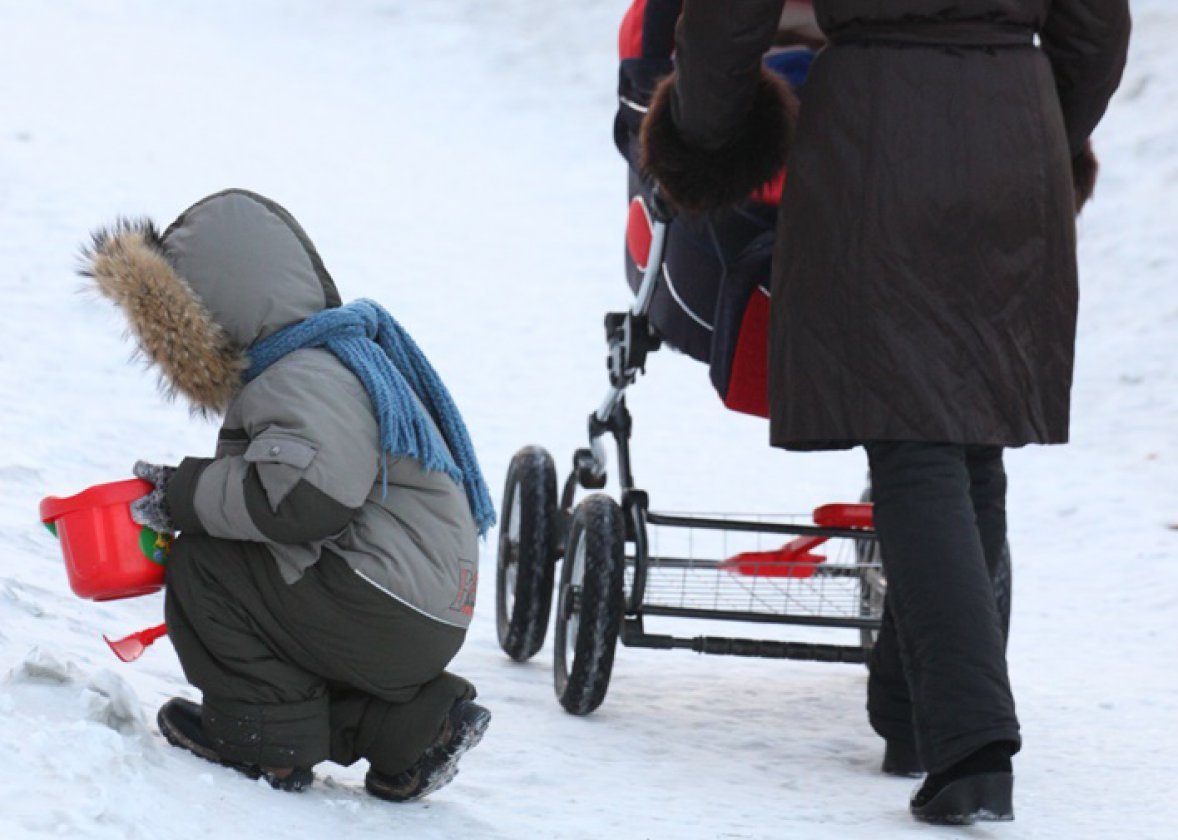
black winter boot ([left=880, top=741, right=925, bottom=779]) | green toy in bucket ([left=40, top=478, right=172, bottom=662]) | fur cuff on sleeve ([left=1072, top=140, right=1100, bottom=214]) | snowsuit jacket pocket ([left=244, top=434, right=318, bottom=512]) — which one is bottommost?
→ black winter boot ([left=880, top=741, right=925, bottom=779])

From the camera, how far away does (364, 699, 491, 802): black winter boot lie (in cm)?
292

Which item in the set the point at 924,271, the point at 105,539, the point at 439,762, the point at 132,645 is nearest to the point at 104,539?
the point at 105,539

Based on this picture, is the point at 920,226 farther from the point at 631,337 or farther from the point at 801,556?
the point at 801,556

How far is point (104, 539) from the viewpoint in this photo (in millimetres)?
2768

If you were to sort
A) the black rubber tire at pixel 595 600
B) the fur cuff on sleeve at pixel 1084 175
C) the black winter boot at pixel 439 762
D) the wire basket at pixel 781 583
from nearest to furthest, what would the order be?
the black winter boot at pixel 439 762 → the fur cuff on sleeve at pixel 1084 175 → the black rubber tire at pixel 595 600 → the wire basket at pixel 781 583

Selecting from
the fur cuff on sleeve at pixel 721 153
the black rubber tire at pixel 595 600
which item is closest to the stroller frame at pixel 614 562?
the black rubber tire at pixel 595 600

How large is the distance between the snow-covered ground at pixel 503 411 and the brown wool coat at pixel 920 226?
0.70m

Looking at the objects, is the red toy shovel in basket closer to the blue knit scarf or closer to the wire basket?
the wire basket

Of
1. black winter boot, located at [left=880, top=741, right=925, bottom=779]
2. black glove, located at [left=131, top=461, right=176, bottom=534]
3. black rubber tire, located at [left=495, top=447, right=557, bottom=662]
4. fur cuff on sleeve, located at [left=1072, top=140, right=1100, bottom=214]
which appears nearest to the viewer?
black glove, located at [left=131, top=461, right=176, bottom=534]

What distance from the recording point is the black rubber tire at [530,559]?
4332mm

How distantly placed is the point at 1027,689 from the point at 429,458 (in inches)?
84.6

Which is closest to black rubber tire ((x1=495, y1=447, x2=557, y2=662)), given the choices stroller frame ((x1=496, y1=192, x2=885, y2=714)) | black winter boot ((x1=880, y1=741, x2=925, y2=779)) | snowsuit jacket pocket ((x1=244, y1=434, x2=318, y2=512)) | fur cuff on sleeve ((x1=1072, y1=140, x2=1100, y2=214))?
stroller frame ((x1=496, y1=192, x2=885, y2=714))

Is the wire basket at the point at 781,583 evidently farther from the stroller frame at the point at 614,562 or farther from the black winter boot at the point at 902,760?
the black winter boot at the point at 902,760

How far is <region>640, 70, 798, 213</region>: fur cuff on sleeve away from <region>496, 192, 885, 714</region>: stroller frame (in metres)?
0.31
